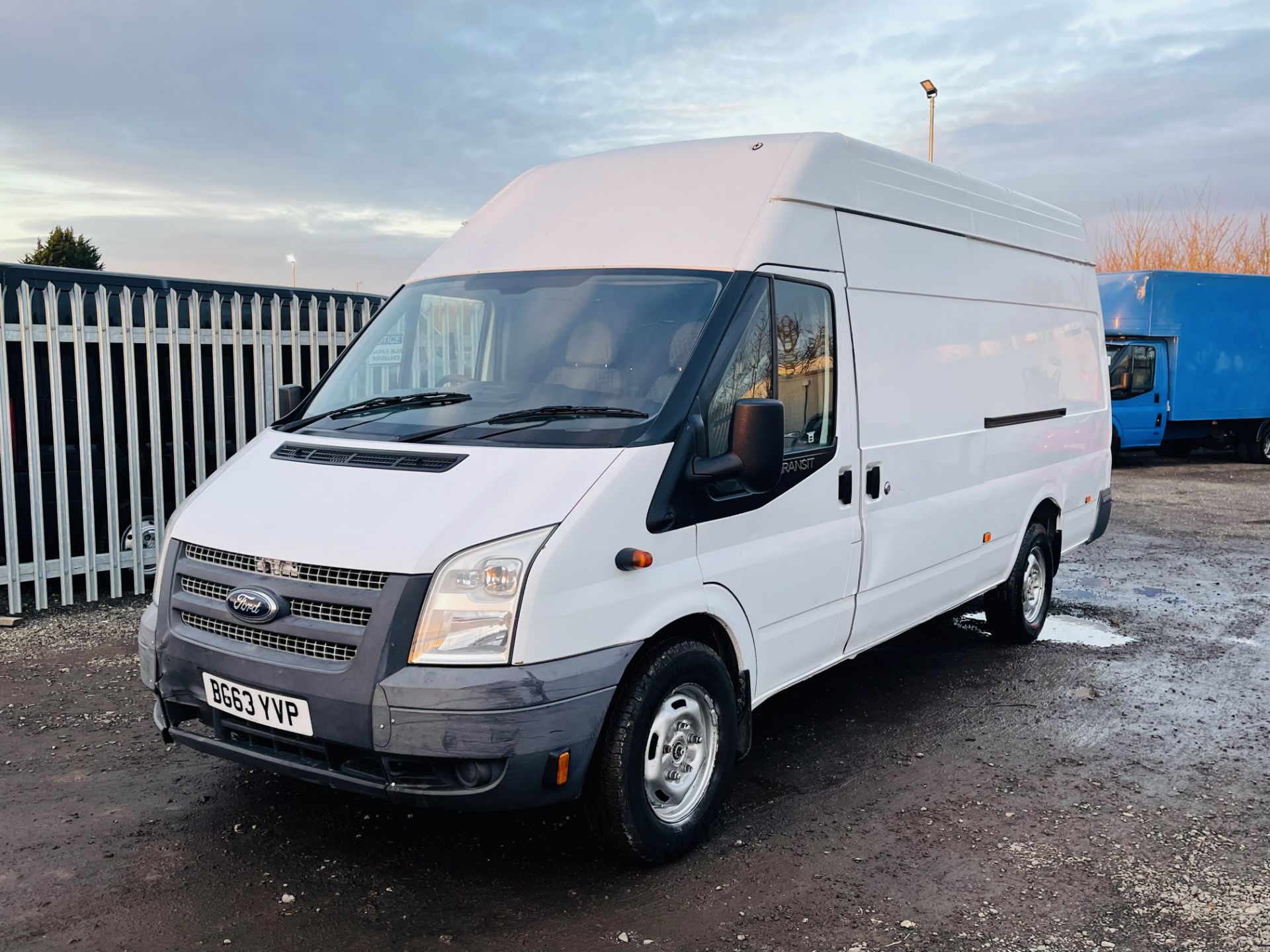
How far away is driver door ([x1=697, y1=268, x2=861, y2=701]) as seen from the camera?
401 centimetres

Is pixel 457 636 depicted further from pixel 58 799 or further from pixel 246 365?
pixel 246 365

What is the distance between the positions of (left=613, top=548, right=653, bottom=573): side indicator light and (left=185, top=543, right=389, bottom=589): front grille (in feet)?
2.42

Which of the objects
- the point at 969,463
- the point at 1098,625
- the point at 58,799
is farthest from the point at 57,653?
the point at 1098,625

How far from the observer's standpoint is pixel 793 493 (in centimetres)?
436

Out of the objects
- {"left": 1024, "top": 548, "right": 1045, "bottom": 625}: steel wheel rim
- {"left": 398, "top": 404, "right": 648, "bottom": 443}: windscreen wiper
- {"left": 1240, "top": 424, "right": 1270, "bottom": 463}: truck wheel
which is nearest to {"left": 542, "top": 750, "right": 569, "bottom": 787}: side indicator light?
{"left": 398, "top": 404, "right": 648, "bottom": 443}: windscreen wiper

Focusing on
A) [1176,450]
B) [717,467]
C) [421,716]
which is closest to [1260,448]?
[1176,450]

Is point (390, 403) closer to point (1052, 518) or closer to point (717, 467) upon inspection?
point (717, 467)

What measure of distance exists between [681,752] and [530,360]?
1567mm

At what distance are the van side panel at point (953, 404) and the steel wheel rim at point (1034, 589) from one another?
418mm

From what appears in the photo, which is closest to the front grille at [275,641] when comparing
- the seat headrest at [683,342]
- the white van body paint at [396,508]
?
the white van body paint at [396,508]

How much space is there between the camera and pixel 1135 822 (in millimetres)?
4297

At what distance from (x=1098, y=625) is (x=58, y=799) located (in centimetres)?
638

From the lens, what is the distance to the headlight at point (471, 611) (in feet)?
10.9

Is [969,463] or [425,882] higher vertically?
[969,463]
